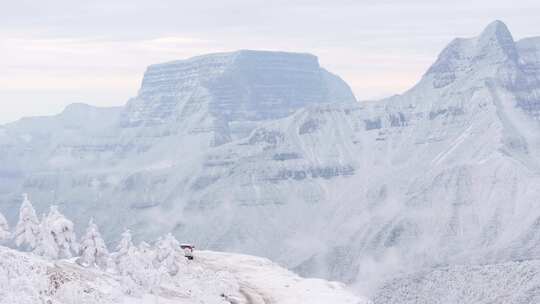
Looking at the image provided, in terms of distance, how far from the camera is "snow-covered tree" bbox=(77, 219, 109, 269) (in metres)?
134

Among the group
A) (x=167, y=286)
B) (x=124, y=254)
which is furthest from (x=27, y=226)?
(x=167, y=286)

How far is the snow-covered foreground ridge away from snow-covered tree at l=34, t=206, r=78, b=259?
5.21ft

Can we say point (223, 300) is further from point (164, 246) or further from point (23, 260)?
point (23, 260)

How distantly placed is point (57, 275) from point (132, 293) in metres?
9.84

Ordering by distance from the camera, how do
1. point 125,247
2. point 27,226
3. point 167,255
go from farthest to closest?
point 167,255 < point 125,247 < point 27,226

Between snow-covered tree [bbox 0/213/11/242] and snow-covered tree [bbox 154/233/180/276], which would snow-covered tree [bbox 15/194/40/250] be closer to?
snow-covered tree [bbox 0/213/11/242]

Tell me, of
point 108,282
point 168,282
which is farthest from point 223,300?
point 108,282

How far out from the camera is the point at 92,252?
135875mm

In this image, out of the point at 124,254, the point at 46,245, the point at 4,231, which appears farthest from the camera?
the point at 124,254

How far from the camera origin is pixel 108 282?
4995 inches

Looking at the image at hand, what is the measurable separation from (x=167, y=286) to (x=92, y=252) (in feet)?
28.7

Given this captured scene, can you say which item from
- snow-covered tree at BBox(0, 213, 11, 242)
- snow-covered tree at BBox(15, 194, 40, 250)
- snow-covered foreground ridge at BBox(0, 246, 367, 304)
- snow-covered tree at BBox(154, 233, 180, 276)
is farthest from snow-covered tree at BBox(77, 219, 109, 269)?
snow-covered tree at BBox(154, 233, 180, 276)

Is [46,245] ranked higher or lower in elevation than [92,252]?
higher

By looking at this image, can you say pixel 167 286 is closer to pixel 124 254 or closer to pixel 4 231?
pixel 124 254
